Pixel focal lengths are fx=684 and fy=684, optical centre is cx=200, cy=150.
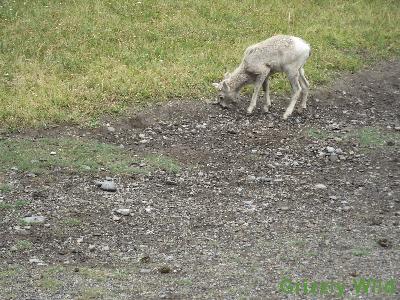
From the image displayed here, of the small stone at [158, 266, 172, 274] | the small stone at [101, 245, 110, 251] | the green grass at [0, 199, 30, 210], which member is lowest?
the green grass at [0, 199, 30, 210]

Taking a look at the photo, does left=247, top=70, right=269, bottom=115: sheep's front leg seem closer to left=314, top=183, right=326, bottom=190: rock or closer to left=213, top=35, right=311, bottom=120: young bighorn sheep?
left=213, top=35, right=311, bottom=120: young bighorn sheep

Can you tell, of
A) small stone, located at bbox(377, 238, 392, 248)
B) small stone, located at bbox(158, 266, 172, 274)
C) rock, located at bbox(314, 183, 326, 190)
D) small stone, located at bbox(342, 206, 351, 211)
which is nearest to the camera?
small stone, located at bbox(158, 266, 172, 274)

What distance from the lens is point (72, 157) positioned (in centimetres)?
1163

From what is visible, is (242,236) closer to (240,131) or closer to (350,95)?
(240,131)

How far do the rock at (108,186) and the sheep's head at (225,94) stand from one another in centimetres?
406

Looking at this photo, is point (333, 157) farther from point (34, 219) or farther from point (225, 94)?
point (34, 219)

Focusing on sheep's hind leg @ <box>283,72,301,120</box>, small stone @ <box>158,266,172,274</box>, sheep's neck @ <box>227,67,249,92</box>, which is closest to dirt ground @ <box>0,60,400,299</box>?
small stone @ <box>158,266,172,274</box>

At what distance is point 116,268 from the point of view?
8422mm

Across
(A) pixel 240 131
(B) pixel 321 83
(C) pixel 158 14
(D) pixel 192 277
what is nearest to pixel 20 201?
(D) pixel 192 277

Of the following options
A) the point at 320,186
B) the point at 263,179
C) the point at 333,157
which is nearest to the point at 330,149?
the point at 333,157

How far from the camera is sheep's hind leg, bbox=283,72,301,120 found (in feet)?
45.8

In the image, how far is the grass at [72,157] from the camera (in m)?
11.3

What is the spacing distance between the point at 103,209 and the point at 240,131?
13.2ft

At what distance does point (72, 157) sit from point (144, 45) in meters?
5.73
